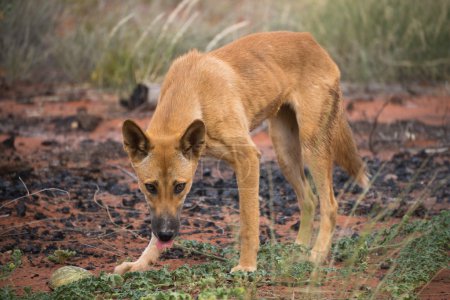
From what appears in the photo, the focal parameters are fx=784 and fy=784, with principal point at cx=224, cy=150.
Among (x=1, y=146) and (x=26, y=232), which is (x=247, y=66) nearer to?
(x=26, y=232)

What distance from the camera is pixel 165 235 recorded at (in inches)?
196

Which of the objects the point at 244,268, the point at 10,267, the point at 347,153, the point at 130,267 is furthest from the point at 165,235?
the point at 347,153

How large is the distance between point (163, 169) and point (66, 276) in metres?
0.94

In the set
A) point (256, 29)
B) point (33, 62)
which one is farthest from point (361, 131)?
point (33, 62)

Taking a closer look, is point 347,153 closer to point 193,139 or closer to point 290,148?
point 290,148

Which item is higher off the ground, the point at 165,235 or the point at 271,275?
the point at 165,235

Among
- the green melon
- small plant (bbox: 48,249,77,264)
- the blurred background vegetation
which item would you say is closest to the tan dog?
the green melon

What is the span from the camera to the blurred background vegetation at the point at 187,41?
1239 cm

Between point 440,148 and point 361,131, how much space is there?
1501 millimetres

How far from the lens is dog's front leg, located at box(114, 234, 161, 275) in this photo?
5.36 meters

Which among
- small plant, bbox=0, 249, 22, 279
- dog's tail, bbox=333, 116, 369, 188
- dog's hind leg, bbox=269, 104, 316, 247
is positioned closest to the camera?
small plant, bbox=0, 249, 22, 279

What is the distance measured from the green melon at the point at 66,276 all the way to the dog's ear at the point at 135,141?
83 centimetres

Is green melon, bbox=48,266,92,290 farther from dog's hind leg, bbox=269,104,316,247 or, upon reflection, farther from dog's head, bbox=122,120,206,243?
dog's hind leg, bbox=269,104,316,247

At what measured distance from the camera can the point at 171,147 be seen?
510 centimetres
